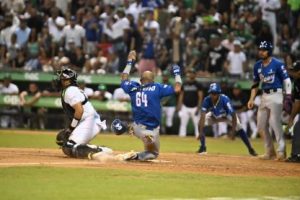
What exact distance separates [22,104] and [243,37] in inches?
283

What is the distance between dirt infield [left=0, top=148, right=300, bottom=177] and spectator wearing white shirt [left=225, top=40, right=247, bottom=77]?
8.62 meters

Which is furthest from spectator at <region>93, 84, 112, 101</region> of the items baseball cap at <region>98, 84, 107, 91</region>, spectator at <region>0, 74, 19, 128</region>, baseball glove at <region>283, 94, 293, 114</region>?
baseball glove at <region>283, 94, 293, 114</region>

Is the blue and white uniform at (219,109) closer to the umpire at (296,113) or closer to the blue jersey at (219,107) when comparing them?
the blue jersey at (219,107)

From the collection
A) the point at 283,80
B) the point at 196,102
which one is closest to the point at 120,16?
the point at 196,102

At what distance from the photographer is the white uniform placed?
13.0 m

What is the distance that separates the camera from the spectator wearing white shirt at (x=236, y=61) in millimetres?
23391

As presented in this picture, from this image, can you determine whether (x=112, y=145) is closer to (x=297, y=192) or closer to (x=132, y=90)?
(x=132, y=90)

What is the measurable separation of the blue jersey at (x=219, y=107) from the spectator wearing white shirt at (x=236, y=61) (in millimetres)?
6707

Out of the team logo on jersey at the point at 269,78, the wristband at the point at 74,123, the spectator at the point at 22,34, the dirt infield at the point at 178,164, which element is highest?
the spectator at the point at 22,34

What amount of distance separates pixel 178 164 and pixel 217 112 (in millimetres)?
3979

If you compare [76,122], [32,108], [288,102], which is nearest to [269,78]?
[288,102]

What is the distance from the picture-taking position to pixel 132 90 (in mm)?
13469

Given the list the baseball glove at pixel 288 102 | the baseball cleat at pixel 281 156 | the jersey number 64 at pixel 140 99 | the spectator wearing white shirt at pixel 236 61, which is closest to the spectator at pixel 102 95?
the spectator wearing white shirt at pixel 236 61

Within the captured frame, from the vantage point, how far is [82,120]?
1328 centimetres
